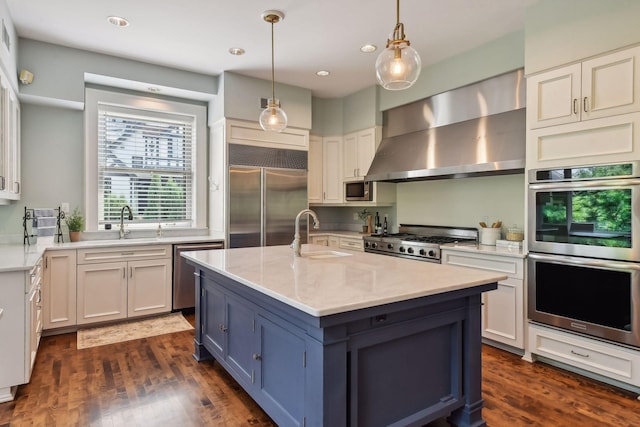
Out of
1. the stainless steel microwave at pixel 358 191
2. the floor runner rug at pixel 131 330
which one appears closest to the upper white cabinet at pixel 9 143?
the floor runner rug at pixel 131 330

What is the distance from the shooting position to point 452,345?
2062mm

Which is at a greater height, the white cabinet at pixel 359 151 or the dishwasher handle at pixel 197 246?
the white cabinet at pixel 359 151

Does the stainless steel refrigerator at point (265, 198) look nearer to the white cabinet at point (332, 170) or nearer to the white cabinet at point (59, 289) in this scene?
the white cabinet at point (332, 170)

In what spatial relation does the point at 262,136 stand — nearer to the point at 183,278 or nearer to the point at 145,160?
the point at 145,160

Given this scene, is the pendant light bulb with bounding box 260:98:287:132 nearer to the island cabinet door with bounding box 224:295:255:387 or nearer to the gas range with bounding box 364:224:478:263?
the island cabinet door with bounding box 224:295:255:387

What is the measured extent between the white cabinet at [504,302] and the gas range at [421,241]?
1.60 ft

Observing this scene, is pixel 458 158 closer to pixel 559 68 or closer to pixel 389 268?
pixel 559 68

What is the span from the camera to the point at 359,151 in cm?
525

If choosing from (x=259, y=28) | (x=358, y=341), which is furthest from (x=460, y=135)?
(x=358, y=341)

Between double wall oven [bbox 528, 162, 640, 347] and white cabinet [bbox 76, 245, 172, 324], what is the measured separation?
372cm

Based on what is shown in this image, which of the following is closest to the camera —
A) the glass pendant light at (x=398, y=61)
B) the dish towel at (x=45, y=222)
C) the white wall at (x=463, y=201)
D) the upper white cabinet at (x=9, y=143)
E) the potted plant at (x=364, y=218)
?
the glass pendant light at (x=398, y=61)

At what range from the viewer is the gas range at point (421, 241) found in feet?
12.9

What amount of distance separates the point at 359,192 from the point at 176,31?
2.93m

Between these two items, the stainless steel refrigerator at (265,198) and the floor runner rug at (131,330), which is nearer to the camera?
the floor runner rug at (131,330)
